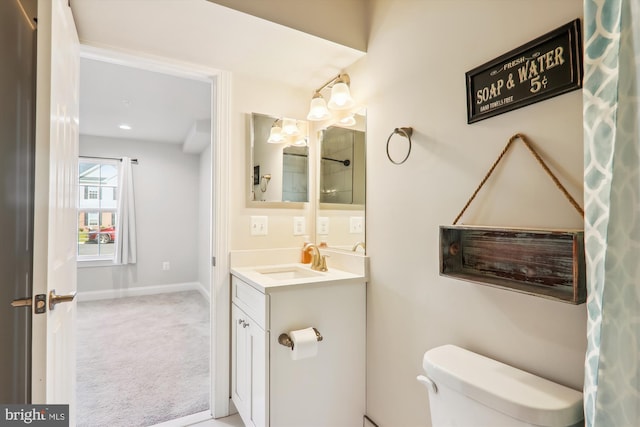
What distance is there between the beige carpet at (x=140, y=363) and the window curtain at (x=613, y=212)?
210 centimetres

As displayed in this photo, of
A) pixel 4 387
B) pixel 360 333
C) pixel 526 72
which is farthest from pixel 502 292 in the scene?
pixel 4 387

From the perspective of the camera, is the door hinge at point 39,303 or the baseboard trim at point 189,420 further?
the baseboard trim at point 189,420

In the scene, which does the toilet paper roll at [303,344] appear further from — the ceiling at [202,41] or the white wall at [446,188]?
the ceiling at [202,41]

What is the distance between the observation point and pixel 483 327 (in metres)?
1.17

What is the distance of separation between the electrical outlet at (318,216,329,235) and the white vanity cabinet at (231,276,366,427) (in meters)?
0.54

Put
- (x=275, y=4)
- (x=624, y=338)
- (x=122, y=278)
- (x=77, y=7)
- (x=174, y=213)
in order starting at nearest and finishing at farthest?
1. (x=624, y=338)
2. (x=77, y=7)
3. (x=275, y=4)
4. (x=122, y=278)
5. (x=174, y=213)

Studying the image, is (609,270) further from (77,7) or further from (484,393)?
(77,7)

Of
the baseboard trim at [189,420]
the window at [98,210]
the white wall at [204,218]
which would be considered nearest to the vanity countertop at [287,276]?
the baseboard trim at [189,420]

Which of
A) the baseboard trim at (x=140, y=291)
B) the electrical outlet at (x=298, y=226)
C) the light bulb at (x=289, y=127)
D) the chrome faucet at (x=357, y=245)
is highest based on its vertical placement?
the light bulb at (x=289, y=127)

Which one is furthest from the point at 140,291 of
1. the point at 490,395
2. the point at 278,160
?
the point at 490,395

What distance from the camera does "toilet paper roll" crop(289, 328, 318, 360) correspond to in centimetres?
144

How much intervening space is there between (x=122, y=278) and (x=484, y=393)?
512 cm

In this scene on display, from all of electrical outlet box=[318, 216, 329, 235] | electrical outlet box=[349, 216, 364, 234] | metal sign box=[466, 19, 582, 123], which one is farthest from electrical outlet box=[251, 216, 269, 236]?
metal sign box=[466, 19, 582, 123]

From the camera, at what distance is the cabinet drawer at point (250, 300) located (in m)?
1.51
